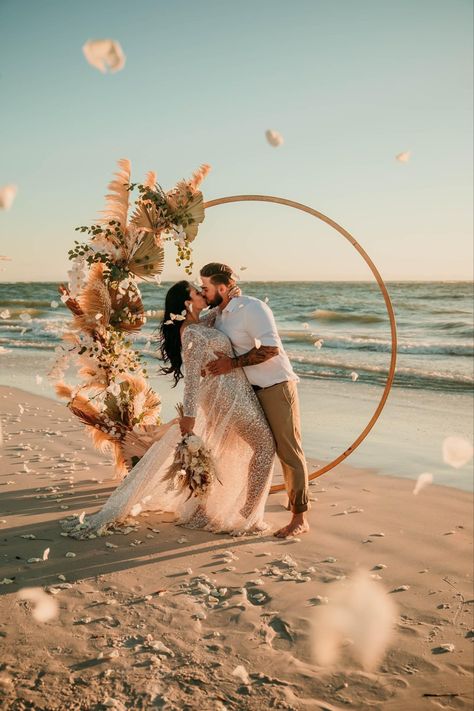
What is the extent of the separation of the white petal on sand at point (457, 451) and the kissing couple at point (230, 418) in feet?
8.74

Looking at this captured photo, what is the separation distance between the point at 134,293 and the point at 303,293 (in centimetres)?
3019

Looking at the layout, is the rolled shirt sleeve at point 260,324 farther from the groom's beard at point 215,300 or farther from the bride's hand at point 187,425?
the bride's hand at point 187,425

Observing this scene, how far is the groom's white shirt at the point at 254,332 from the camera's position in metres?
5.20

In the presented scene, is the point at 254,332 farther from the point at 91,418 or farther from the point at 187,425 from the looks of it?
the point at 91,418

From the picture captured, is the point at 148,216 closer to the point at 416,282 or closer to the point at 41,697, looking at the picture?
the point at 41,697

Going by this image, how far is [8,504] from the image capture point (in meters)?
5.61

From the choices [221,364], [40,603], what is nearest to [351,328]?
[221,364]

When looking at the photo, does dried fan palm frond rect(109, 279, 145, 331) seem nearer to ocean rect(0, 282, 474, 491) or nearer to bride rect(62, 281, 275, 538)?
ocean rect(0, 282, 474, 491)

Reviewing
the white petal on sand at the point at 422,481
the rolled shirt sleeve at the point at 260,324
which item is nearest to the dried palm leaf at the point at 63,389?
the rolled shirt sleeve at the point at 260,324

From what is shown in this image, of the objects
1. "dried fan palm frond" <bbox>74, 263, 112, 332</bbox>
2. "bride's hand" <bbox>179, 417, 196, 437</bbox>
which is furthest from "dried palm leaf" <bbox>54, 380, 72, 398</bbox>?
"bride's hand" <bbox>179, 417, 196, 437</bbox>

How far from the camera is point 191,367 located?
508 cm

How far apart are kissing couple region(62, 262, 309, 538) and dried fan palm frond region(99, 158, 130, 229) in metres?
0.75

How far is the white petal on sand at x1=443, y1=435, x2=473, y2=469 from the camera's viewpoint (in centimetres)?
742

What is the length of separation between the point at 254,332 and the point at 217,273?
1.66ft
